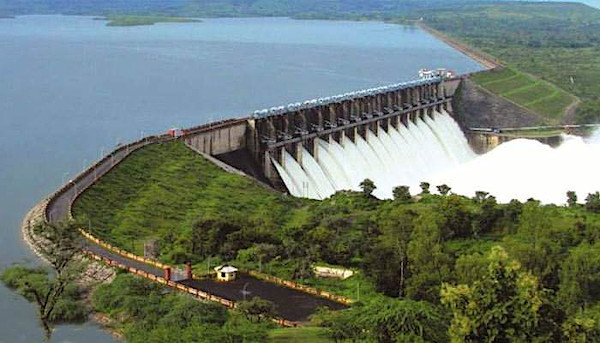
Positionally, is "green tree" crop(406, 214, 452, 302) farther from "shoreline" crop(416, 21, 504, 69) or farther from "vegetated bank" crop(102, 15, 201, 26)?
"vegetated bank" crop(102, 15, 201, 26)

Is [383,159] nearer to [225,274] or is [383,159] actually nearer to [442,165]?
[442,165]

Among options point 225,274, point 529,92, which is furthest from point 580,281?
point 529,92

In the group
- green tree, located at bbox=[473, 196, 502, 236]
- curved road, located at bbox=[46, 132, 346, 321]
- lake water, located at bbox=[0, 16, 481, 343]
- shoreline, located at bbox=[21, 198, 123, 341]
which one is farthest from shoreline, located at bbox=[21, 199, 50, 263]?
green tree, located at bbox=[473, 196, 502, 236]

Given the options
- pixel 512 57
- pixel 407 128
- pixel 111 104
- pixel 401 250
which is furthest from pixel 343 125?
pixel 512 57

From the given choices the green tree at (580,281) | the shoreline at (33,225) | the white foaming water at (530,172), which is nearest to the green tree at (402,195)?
the white foaming water at (530,172)

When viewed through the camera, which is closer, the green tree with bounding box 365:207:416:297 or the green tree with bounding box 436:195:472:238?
the green tree with bounding box 365:207:416:297

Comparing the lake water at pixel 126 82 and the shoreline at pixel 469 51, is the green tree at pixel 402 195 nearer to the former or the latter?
the lake water at pixel 126 82
